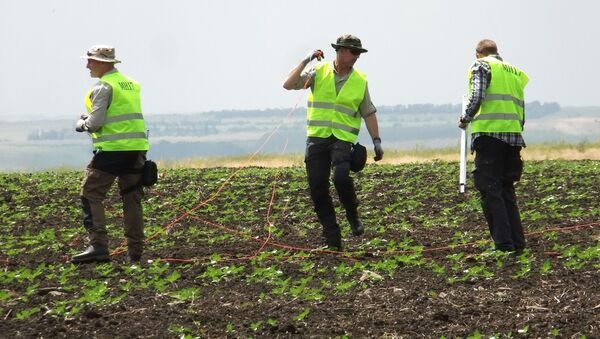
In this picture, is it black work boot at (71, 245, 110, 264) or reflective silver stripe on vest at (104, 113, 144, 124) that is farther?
black work boot at (71, 245, 110, 264)

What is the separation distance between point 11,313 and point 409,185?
9.73m

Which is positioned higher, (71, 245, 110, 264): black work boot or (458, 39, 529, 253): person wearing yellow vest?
(458, 39, 529, 253): person wearing yellow vest

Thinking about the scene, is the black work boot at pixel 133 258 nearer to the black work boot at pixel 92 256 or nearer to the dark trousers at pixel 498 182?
the black work boot at pixel 92 256

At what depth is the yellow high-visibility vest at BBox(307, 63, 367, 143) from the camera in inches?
435

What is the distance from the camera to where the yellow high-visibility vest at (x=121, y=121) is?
10781 millimetres

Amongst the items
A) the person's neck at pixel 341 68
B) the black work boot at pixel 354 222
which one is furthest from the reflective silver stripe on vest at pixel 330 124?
the black work boot at pixel 354 222

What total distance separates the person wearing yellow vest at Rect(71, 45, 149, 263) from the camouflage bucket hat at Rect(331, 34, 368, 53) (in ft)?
5.95

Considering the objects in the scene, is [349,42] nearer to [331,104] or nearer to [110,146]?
[331,104]

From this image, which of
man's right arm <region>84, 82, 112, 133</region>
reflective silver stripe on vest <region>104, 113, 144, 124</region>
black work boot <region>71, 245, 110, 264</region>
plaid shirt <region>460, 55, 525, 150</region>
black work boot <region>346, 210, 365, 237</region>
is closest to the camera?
plaid shirt <region>460, 55, 525, 150</region>

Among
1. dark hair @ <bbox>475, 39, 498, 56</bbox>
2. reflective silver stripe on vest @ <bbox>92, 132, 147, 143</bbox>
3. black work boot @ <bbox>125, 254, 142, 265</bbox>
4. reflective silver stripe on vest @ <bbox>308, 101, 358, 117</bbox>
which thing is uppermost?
dark hair @ <bbox>475, 39, 498, 56</bbox>

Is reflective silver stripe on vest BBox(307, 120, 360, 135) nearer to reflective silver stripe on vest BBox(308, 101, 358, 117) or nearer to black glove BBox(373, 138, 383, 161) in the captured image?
reflective silver stripe on vest BBox(308, 101, 358, 117)

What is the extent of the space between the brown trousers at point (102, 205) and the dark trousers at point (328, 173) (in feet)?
4.97

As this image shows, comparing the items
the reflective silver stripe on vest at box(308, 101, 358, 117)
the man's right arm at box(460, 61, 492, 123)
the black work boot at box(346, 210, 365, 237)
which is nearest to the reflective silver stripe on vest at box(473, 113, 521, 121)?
the man's right arm at box(460, 61, 492, 123)

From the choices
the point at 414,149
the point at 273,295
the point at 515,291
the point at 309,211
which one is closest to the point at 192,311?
the point at 273,295
